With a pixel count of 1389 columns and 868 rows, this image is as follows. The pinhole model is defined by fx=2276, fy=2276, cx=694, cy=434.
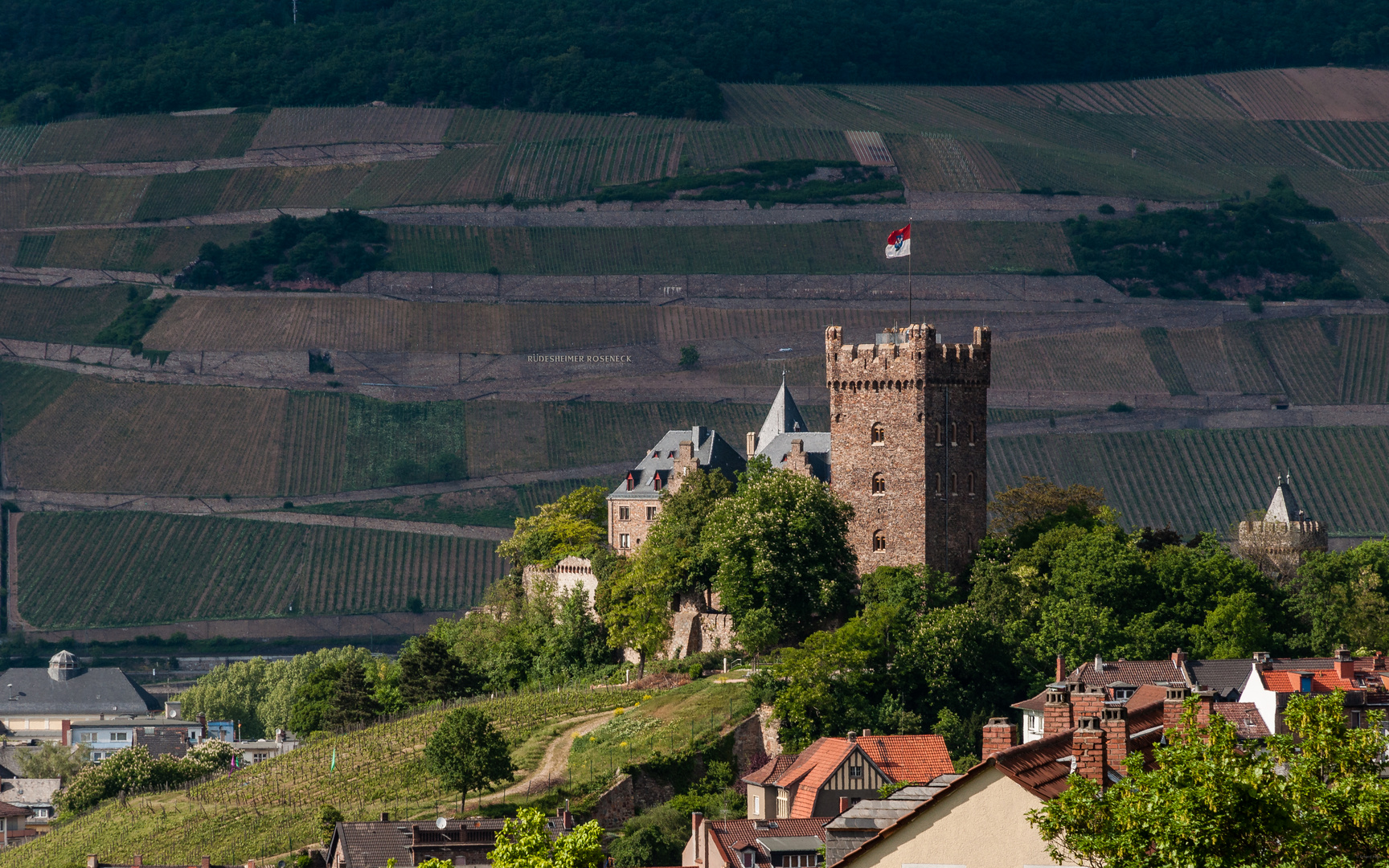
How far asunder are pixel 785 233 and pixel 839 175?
632 cm

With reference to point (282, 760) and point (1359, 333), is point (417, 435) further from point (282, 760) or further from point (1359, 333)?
point (282, 760)

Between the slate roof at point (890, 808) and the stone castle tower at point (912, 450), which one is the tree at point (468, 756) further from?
the slate roof at point (890, 808)

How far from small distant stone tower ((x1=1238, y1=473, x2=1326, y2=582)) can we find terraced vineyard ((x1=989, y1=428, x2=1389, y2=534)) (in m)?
36.0

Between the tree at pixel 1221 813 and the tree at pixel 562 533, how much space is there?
53.1 metres

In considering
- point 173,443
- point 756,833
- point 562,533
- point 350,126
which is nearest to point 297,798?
point 562,533

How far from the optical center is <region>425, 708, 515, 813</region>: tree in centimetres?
5309

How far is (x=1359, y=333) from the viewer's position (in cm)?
13725

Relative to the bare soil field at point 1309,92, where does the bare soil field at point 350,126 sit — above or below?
below

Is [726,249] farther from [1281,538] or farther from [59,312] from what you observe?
[1281,538]

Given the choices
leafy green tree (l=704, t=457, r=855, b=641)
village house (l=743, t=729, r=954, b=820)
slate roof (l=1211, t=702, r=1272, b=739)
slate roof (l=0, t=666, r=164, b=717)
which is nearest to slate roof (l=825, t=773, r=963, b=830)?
slate roof (l=1211, t=702, r=1272, b=739)

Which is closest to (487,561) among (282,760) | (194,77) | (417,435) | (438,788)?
(417,435)

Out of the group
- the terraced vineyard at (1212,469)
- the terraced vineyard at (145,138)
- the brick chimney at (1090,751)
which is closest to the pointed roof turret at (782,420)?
the terraced vineyard at (1212,469)

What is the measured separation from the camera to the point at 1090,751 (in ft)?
62.7

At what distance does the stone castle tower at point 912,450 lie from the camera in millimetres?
59719
